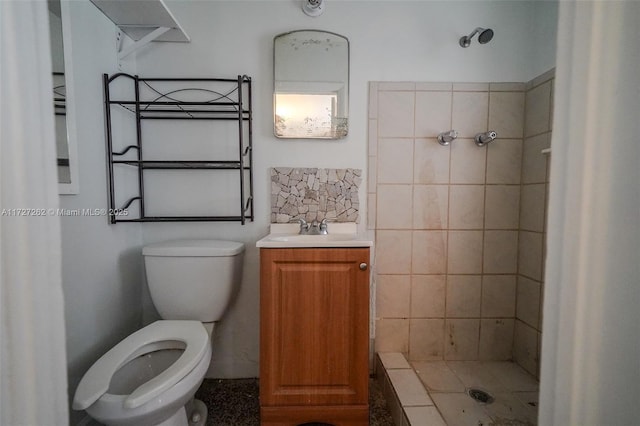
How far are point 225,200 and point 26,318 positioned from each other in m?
0.98

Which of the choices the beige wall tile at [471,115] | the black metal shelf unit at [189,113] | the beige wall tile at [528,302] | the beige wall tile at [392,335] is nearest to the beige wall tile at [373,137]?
the beige wall tile at [471,115]

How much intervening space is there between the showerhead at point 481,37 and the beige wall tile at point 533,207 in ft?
2.42

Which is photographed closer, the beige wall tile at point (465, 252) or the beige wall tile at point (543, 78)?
the beige wall tile at point (543, 78)

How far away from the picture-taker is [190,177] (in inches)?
53.9

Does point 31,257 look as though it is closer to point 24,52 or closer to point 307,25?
point 24,52

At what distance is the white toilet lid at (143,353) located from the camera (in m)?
0.77

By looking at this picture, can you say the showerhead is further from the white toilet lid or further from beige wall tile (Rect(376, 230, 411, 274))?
the white toilet lid

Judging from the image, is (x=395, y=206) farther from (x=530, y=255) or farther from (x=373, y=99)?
(x=530, y=255)

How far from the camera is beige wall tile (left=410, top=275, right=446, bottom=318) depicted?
56.9 inches

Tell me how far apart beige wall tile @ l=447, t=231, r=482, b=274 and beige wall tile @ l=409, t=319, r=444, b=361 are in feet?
1.01

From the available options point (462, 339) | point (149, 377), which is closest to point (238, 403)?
point (149, 377)

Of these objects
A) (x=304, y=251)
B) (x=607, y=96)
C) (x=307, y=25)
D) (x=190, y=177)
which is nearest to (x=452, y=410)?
(x=304, y=251)

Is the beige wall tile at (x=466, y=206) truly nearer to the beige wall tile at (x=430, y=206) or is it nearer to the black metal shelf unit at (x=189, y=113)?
the beige wall tile at (x=430, y=206)

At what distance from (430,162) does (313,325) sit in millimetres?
1011
